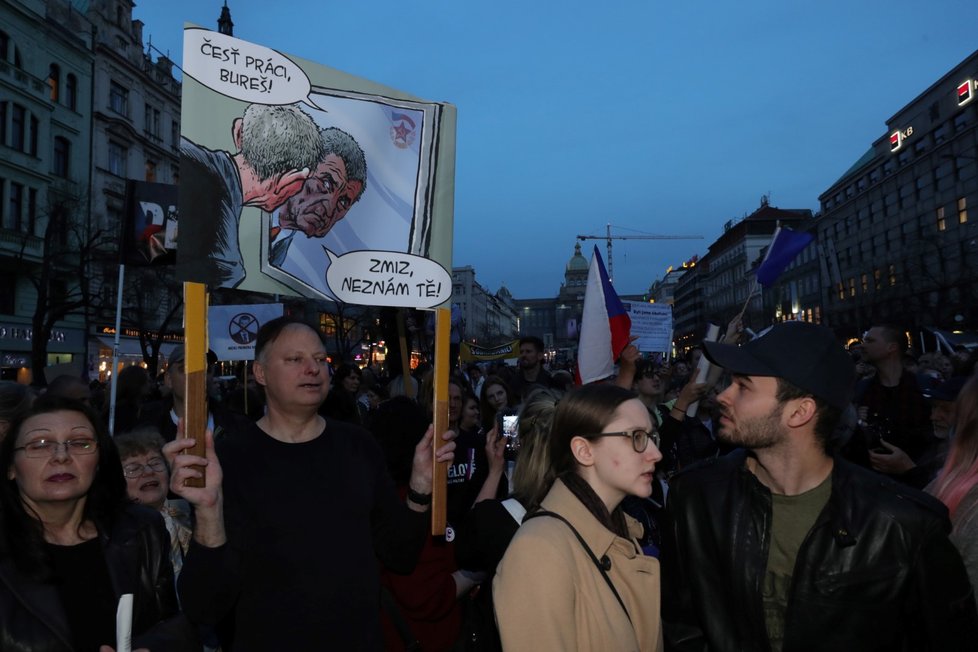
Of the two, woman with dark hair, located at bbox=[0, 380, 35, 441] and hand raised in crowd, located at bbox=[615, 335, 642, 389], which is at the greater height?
hand raised in crowd, located at bbox=[615, 335, 642, 389]

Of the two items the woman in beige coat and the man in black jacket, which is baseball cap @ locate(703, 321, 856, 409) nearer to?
the woman in beige coat

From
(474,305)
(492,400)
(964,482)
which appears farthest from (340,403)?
(474,305)

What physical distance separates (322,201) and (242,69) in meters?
0.62

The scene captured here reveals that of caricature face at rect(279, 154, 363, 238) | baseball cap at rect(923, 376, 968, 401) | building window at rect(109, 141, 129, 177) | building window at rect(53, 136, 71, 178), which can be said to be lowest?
baseball cap at rect(923, 376, 968, 401)

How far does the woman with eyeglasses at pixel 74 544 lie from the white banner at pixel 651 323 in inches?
373

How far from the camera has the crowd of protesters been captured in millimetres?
2371

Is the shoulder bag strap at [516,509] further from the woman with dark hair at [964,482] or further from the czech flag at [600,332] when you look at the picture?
the czech flag at [600,332]

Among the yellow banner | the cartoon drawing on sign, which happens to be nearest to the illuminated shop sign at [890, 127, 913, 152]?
the yellow banner

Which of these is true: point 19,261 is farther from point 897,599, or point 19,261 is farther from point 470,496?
point 897,599

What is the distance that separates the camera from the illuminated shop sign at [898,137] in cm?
5209

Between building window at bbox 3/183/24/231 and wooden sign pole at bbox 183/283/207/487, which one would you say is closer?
wooden sign pole at bbox 183/283/207/487

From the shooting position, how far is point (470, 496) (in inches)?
202

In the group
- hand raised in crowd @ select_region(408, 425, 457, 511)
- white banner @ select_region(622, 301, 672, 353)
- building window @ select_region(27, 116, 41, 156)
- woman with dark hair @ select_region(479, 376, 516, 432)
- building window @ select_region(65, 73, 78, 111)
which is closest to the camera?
hand raised in crowd @ select_region(408, 425, 457, 511)

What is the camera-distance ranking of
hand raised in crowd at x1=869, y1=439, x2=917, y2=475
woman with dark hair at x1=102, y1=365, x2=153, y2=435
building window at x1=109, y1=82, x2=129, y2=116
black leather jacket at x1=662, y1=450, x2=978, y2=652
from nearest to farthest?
black leather jacket at x1=662, y1=450, x2=978, y2=652
hand raised in crowd at x1=869, y1=439, x2=917, y2=475
woman with dark hair at x1=102, y1=365, x2=153, y2=435
building window at x1=109, y1=82, x2=129, y2=116
